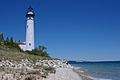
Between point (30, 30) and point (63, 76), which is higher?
point (30, 30)

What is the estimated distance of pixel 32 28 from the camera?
64188mm

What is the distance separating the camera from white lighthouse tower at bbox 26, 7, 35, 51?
62.9 meters

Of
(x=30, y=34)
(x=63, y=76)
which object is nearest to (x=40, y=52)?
(x=30, y=34)

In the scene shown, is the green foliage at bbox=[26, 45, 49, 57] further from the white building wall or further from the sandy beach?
the sandy beach

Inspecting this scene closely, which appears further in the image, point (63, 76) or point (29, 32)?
point (29, 32)

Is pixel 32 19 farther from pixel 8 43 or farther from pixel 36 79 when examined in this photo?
pixel 36 79

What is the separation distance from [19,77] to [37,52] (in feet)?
128

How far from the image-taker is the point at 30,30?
63812 mm

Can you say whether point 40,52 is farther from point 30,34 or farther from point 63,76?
point 63,76

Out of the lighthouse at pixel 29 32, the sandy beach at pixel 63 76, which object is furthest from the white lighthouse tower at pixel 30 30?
the sandy beach at pixel 63 76

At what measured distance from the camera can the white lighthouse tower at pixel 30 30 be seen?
62.9 m

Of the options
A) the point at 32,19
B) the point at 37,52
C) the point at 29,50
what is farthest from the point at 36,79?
the point at 32,19

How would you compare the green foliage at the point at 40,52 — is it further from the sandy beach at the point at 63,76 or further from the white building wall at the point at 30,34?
the sandy beach at the point at 63,76

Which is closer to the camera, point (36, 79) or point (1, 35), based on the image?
point (36, 79)
